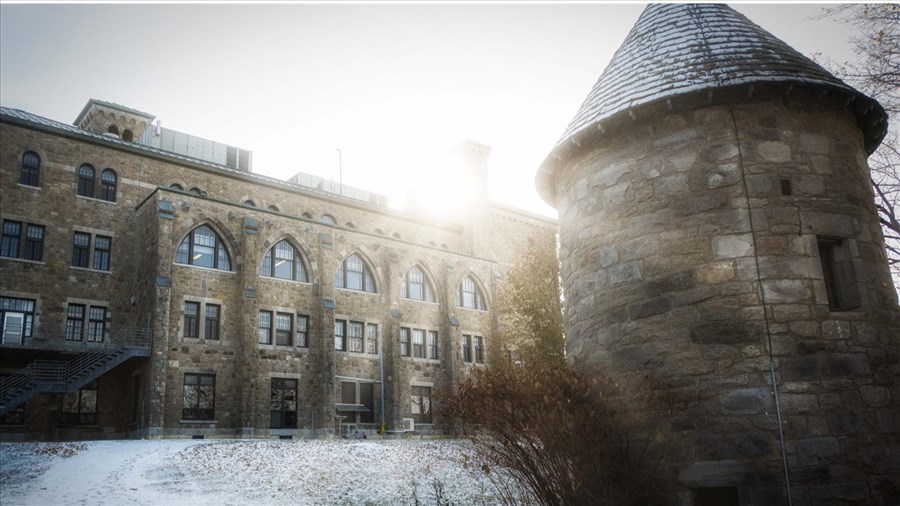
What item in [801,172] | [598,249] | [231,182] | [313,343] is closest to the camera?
[801,172]

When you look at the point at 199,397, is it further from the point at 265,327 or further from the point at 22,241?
the point at 22,241

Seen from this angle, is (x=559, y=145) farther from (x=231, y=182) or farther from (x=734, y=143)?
(x=231, y=182)

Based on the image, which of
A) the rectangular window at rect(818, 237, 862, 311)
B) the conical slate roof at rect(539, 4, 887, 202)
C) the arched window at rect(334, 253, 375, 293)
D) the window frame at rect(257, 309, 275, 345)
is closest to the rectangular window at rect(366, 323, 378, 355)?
the arched window at rect(334, 253, 375, 293)

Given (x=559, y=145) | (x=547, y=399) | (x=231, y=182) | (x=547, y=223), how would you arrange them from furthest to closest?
(x=547, y=223) < (x=231, y=182) < (x=559, y=145) < (x=547, y=399)

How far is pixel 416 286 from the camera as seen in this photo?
39.3m

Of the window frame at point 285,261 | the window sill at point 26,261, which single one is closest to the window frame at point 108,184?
the window sill at point 26,261

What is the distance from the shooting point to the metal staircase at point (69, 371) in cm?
2547

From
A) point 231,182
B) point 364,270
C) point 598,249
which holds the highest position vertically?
point 231,182

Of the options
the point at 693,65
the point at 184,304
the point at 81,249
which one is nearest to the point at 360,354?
the point at 184,304

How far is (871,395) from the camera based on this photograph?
30.4 ft

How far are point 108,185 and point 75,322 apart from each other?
6530mm

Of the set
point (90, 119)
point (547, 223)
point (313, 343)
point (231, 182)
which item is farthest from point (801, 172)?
point (547, 223)

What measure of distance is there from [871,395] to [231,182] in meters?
33.0

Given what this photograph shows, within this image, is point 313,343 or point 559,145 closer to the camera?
point 559,145
